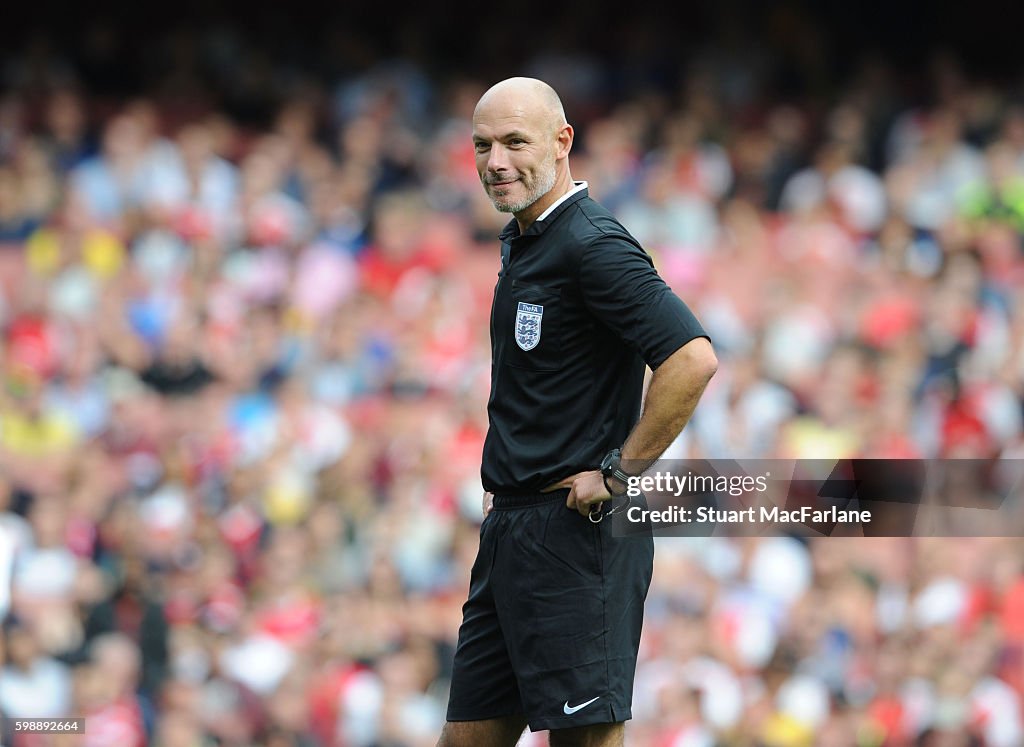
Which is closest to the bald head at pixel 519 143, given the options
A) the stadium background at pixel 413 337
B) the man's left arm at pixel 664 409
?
the man's left arm at pixel 664 409

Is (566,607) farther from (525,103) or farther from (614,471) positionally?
(525,103)

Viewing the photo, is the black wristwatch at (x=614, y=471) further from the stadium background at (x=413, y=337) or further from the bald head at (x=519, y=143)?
the stadium background at (x=413, y=337)

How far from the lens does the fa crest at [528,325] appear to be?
397cm

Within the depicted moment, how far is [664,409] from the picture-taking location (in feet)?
12.5

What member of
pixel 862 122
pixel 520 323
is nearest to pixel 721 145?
pixel 862 122

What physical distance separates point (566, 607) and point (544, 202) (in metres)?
1.03

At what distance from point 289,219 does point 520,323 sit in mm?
8030

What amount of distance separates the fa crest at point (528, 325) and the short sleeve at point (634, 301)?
146mm

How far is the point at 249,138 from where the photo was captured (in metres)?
12.8

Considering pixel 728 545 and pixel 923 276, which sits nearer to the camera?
pixel 728 545

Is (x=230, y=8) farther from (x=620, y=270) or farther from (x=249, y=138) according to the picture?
(x=620, y=270)
